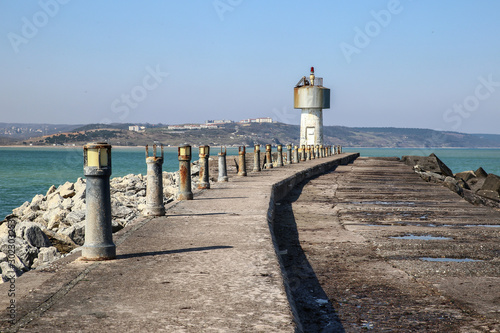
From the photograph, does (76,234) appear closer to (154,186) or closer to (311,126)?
Answer: (154,186)

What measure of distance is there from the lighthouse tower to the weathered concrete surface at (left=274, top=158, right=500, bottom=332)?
3300 cm

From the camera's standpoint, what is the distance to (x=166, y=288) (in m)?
4.07

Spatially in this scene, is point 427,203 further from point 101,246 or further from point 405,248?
point 101,246

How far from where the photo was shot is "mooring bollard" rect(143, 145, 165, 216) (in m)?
7.46

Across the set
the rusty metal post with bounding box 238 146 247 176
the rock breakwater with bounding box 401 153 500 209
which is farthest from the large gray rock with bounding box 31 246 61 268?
the rock breakwater with bounding box 401 153 500 209

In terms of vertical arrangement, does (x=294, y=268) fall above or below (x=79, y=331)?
below

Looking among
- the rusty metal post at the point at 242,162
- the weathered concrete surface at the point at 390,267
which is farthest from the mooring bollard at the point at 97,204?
the rusty metal post at the point at 242,162

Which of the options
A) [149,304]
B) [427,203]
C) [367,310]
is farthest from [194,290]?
[427,203]

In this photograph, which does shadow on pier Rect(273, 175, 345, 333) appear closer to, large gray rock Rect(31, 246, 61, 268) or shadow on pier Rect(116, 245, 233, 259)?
shadow on pier Rect(116, 245, 233, 259)

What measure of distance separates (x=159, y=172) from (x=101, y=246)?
8.62 feet

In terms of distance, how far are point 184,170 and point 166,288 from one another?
219 inches

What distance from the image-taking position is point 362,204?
11.8 m

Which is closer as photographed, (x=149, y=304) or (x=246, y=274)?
(x=149, y=304)

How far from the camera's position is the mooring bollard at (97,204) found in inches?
197
